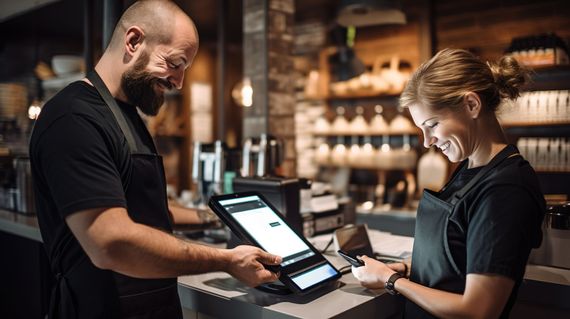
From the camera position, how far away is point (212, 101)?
7.41 meters

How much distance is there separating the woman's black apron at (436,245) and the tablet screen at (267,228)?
388 mm

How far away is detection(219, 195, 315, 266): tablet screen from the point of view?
1.59m

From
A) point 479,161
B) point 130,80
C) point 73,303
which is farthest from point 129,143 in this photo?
point 479,161

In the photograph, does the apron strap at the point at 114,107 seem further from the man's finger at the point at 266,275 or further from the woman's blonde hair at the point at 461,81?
the woman's blonde hair at the point at 461,81

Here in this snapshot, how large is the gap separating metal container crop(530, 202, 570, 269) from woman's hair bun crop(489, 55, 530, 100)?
0.61 m

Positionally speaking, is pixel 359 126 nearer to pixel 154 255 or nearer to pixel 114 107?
pixel 114 107

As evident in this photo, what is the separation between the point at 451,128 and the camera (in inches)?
53.3

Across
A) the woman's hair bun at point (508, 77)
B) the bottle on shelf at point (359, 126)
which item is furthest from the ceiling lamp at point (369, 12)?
the woman's hair bun at point (508, 77)

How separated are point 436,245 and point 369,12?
2656 millimetres

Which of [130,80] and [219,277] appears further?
[219,277]

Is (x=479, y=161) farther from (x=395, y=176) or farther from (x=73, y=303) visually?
(x=395, y=176)

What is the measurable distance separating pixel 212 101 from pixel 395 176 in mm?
3135

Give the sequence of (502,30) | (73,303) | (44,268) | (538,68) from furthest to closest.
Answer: (502,30), (538,68), (44,268), (73,303)

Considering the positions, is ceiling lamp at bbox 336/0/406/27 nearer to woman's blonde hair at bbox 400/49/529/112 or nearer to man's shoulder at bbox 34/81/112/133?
woman's blonde hair at bbox 400/49/529/112
